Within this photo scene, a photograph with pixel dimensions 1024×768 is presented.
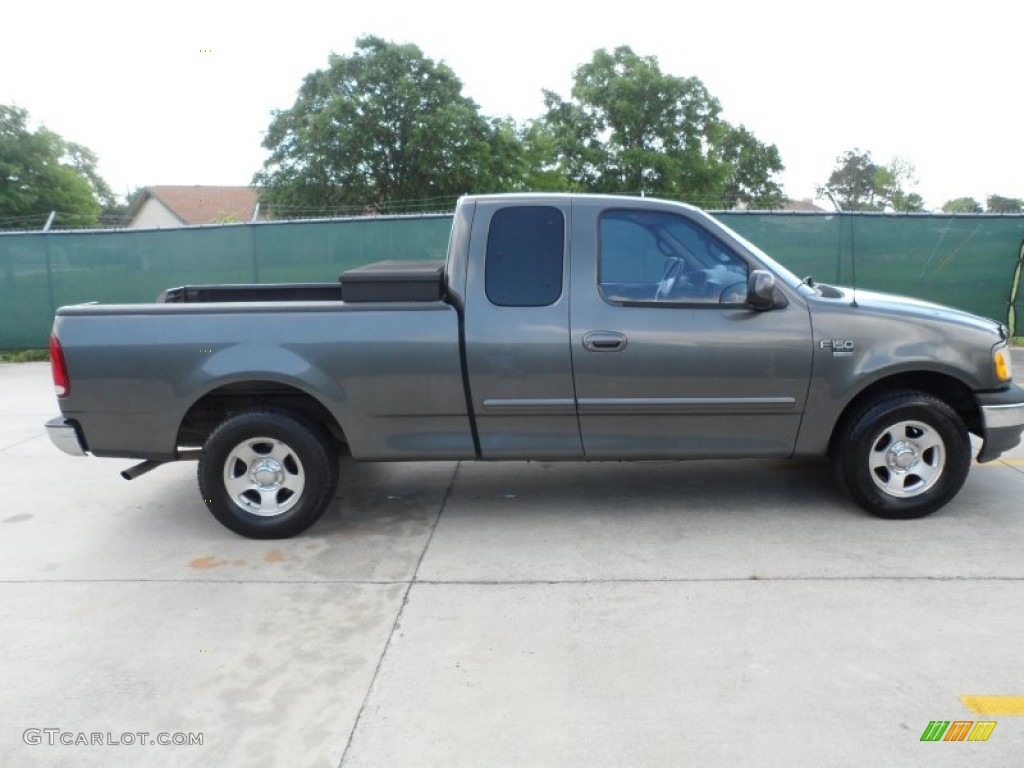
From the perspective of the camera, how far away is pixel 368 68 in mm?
33312

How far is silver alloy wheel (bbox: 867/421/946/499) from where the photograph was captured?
4.74 m

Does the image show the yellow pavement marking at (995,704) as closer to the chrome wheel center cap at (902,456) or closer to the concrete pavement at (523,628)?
the concrete pavement at (523,628)

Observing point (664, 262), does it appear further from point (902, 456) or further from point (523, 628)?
point (523, 628)

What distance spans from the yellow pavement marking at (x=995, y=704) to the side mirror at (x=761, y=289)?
222 centimetres

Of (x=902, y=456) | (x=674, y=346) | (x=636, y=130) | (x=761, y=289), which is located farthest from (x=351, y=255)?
(x=636, y=130)

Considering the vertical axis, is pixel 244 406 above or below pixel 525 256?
below

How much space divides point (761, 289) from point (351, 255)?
27.7ft

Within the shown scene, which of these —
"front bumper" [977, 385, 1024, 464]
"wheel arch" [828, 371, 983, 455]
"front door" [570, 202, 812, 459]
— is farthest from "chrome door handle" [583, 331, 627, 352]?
"front bumper" [977, 385, 1024, 464]

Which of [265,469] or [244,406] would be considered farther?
[244,406]

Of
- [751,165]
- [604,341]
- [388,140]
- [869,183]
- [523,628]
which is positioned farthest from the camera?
[869,183]

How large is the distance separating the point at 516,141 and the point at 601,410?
31.3 m

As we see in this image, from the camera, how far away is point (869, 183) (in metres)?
92.7

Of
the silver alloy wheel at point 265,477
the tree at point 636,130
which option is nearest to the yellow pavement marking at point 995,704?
the silver alloy wheel at point 265,477

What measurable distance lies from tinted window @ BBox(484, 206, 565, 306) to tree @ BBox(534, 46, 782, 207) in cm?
3580
